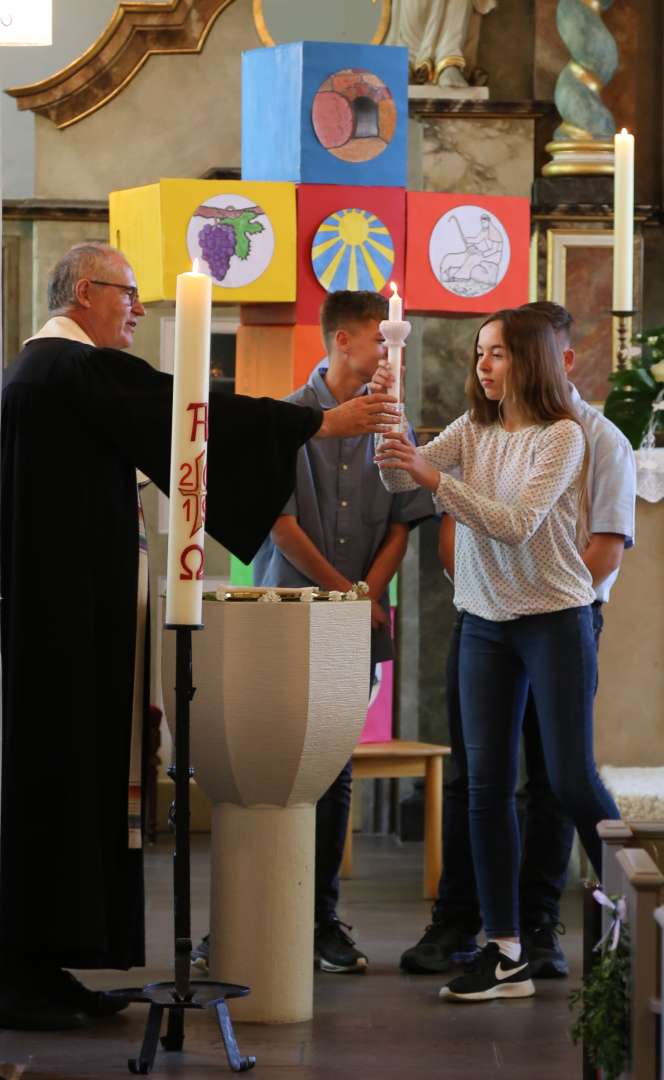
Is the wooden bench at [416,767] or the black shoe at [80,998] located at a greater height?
the wooden bench at [416,767]

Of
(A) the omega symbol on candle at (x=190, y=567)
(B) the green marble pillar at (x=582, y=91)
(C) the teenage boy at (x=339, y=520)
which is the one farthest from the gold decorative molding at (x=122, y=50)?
(A) the omega symbol on candle at (x=190, y=567)

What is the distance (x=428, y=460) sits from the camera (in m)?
3.72

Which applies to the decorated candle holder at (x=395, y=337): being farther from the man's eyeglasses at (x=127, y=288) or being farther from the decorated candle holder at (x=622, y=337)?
the decorated candle holder at (x=622, y=337)

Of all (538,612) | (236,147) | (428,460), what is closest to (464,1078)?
(538,612)

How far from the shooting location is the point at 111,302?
354cm

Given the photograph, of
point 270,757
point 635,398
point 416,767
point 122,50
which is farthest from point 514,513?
point 122,50

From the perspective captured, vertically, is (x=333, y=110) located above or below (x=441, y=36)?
below

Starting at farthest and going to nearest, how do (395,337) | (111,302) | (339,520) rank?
(339,520) < (111,302) < (395,337)

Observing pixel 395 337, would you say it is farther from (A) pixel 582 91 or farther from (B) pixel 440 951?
(A) pixel 582 91

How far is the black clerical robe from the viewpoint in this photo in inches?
132

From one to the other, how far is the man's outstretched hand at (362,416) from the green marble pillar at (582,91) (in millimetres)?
3263

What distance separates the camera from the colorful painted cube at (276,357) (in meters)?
4.64

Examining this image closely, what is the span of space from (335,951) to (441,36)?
372cm

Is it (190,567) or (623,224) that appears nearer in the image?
(190,567)
